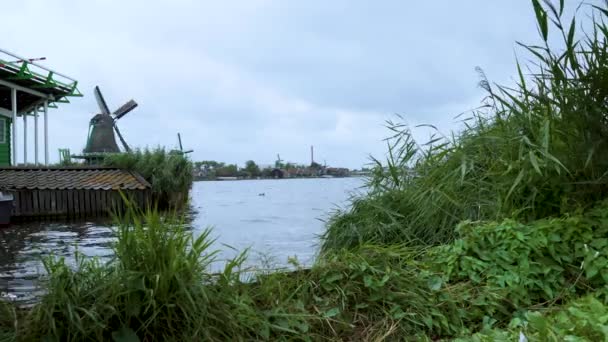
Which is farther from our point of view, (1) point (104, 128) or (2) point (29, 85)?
(1) point (104, 128)

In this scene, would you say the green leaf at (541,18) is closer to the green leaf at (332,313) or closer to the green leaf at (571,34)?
the green leaf at (571,34)

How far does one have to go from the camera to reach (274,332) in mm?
2725

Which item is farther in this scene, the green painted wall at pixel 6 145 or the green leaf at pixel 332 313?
Result: the green painted wall at pixel 6 145

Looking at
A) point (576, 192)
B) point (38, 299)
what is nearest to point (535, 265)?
point (576, 192)

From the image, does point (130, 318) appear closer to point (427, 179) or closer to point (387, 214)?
point (387, 214)

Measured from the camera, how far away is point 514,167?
163 inches

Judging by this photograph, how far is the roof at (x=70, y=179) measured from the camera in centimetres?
1878

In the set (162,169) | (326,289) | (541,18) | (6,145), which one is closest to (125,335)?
(326,289)

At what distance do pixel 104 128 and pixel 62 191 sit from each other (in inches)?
1067

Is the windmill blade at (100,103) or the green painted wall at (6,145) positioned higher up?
the windmill blade at (100,103)

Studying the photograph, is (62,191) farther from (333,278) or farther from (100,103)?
(100,103)

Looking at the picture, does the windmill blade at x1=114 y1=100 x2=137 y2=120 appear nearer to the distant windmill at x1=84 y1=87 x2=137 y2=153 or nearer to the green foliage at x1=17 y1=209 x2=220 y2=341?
the distant windmill at x1=84 y1=87 x2=137 y2=153

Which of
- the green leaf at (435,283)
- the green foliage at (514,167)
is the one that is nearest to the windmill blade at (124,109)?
the green foliage at (514,167)

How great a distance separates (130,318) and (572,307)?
2.26 metres
